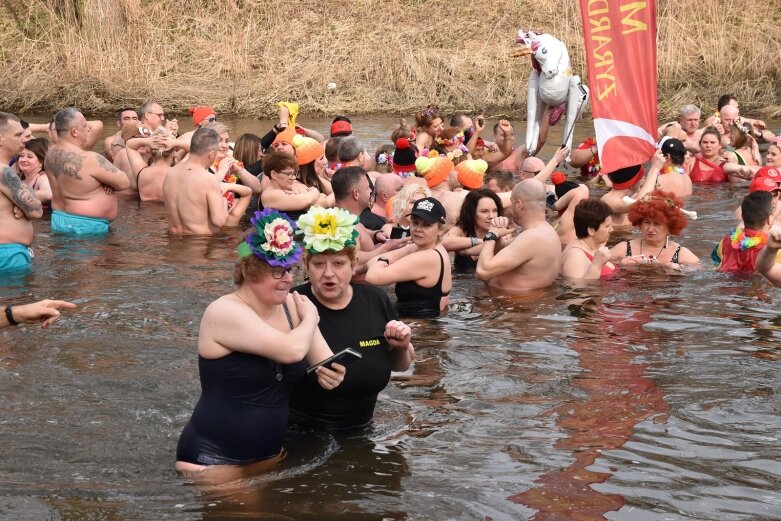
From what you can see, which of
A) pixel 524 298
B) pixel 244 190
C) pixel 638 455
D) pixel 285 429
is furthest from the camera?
pixel 244 190

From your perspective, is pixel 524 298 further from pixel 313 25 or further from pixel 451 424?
pixel 313 25

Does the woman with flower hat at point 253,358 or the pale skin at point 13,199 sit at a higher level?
the pale skin at point 13,199

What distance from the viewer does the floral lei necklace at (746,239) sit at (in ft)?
→ 31.4

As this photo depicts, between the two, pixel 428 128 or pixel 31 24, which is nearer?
pixel 428 128

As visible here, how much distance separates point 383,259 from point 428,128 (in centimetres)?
630

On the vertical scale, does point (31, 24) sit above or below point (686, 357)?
above

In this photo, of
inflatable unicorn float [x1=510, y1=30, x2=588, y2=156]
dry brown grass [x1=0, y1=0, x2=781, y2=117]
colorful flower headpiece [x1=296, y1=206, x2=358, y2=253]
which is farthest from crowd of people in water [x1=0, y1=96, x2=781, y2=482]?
dry brown grass [x1=0, y1=0, x2=781, y2=117]

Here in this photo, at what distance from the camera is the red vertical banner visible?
11.8 metres

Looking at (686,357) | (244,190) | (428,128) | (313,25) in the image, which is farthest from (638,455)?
(313,25)

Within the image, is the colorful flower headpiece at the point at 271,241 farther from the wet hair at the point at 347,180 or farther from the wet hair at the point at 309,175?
the wet hair at the point at 309,175

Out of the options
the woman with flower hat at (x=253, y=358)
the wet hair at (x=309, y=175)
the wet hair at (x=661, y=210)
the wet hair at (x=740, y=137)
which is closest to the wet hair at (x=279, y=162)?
the wet hair at (x=309, y=175)

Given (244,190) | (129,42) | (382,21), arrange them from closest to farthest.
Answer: (244,190)
(129,42)
(382,21)

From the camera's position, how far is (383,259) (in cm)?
847

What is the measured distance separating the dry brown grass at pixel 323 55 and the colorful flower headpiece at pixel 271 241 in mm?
17966
